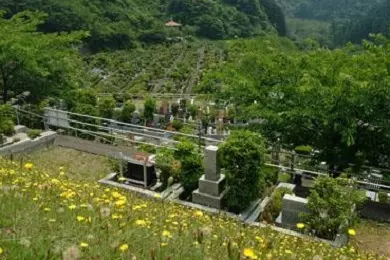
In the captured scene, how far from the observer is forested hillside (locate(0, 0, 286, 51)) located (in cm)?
6988

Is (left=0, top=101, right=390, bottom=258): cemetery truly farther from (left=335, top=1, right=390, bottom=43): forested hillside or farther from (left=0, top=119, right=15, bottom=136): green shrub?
(left=335, top=1, right=390, bottom=43): forested hillside

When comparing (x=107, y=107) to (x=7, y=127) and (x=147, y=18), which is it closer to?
(x=7, y=127)

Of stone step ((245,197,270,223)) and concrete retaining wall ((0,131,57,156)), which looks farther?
concrete retaining wall ((0,131,57,156))

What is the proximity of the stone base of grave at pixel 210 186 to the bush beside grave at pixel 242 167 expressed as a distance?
0.80 feet

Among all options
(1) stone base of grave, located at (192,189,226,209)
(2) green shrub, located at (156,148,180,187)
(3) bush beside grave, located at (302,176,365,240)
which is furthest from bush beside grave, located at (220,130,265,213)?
(2) green shrub, located at (156,148,180,187)

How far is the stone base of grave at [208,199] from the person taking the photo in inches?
364

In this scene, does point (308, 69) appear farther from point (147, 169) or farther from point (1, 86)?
point (1, 86)

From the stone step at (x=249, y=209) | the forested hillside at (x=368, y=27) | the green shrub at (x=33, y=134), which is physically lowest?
the stone step at (x=249, y=209)

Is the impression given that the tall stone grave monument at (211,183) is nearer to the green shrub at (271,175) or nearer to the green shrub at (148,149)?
the green shrub at (271,175)

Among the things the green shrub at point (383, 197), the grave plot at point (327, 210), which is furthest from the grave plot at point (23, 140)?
the green shrub at point (383, 197)

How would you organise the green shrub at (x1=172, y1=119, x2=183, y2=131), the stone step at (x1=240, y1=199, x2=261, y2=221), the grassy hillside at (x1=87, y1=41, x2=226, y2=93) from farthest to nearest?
the grassy hillside at (x1=87, y1=41, x2=226, y2=93) < the green shrub at (x1=172, y1=119, x2=183, y2=131) < the stone step at (x1=240, y1=199, x2=261, y2=221)

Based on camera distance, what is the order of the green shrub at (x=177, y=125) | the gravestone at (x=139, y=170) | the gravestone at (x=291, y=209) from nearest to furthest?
the gravestone at (x=291, y=209) → the gravestone at (x=139, y=170) → the green shrub at (x=177, y=125)

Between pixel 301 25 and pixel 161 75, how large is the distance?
4832 inches

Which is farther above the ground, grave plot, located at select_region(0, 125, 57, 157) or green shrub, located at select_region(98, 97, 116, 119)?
grave plot, located at select_region(0, 125, 57, 157)
